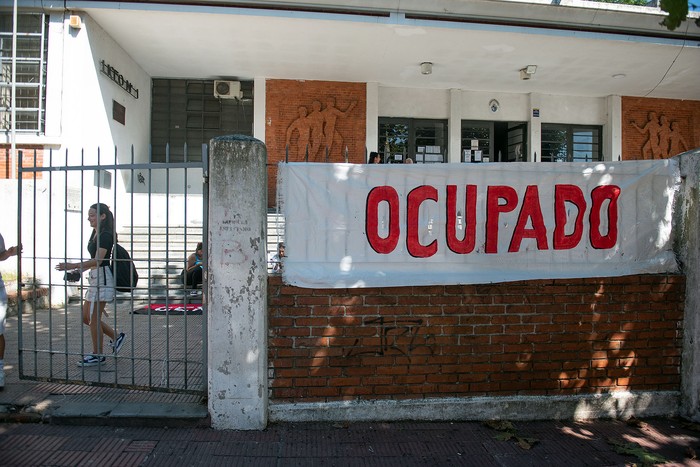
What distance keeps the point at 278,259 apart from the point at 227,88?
473 inches

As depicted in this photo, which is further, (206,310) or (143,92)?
(143,92)

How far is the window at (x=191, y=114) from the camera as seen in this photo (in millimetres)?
14844

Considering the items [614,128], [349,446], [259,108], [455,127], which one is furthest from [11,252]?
[614,128]

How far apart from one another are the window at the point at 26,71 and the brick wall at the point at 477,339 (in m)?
8.59

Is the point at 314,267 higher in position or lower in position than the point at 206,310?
higher

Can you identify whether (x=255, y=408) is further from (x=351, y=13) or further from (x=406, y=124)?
(x=406, y=124)

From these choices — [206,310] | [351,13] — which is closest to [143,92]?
[351,13]

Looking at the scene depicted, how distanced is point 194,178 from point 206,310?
11.7 metres

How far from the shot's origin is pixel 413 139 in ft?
50.1

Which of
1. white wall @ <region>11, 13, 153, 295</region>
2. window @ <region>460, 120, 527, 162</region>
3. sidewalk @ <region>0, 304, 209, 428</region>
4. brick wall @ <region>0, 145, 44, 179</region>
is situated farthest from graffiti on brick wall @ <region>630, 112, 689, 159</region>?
brick wall @ <region>0, 145, 44, 179</region>

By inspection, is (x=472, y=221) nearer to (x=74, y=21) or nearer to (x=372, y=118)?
(x=74, y=21)

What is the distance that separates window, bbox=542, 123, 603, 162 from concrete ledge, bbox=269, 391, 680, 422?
12.6 meters

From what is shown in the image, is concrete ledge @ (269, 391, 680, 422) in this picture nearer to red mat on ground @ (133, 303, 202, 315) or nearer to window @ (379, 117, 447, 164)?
red mat on ground @ (133, 303, 202, 315)

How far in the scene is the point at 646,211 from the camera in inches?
169
